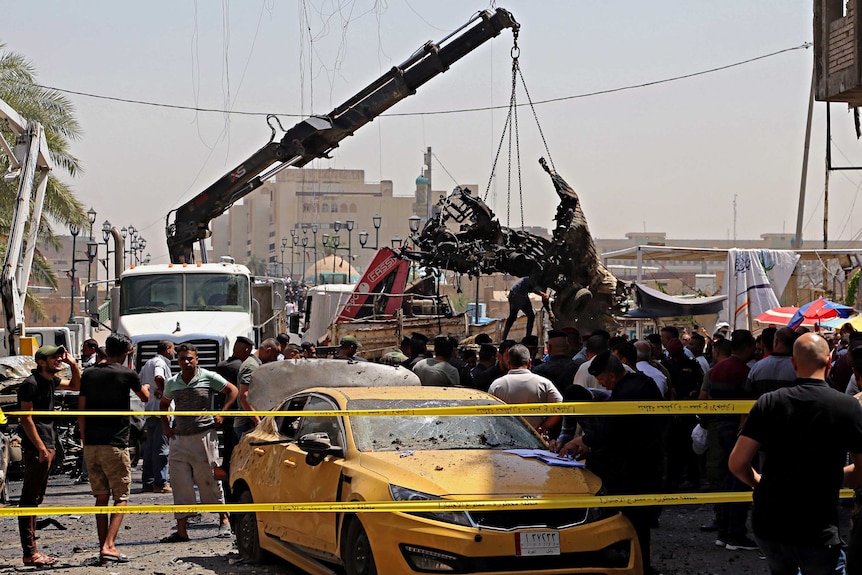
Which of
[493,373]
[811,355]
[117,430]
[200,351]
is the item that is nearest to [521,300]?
[200,351]

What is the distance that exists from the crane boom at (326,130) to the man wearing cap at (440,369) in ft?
42.5

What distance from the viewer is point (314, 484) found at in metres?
8.20

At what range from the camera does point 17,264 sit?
1792 centimetres

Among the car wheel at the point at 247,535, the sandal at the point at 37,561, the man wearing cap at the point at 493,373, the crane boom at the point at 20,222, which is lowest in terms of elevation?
the sandal at the point at 37,561

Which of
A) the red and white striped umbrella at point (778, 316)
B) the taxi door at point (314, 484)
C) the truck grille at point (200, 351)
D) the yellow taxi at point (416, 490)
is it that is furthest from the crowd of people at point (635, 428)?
the red and white striped umbrella at point (778, 316)

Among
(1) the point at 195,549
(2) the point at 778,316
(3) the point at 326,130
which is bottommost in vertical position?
(1) the point at 195,549

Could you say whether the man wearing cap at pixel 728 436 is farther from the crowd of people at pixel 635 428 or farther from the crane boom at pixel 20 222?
the crane boom at pixel 20 222

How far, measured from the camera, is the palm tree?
33219mm

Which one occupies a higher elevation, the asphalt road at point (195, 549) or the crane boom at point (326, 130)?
the crane boom at point (326, 130)

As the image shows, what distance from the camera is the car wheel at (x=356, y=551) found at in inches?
289

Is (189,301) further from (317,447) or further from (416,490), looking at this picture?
(416,490)

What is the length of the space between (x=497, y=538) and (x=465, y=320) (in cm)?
1953

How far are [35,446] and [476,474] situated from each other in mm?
3864

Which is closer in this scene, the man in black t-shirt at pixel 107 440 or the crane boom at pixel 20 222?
the man in black t-shirt at pixel 107 440
